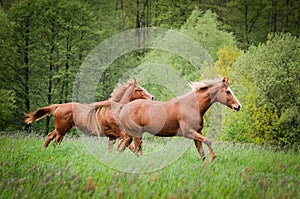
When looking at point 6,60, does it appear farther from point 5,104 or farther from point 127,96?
point 127,96

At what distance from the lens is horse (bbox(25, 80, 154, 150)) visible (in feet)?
38.8

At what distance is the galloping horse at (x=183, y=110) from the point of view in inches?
384

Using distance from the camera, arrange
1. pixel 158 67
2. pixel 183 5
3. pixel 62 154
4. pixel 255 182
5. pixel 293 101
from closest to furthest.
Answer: pixel 255 182 → pixel 62 154 → pixel 293 101 → pixel 158 67 → pixel 183 5

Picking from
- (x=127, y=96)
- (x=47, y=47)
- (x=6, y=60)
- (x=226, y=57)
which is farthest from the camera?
(x=47, y=47)

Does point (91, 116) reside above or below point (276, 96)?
above

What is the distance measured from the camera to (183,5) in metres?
40.6

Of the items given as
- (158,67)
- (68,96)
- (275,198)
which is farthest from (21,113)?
(275,198)

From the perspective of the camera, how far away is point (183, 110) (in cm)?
984

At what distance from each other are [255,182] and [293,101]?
14946 millimetres

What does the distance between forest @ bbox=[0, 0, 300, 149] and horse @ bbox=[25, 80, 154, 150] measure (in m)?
9.00

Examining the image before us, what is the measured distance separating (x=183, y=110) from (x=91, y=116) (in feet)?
10.9

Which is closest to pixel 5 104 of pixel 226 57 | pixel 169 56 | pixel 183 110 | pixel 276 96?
pixel 169 56

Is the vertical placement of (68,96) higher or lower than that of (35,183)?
lower

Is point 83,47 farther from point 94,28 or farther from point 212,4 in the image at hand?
point 212,4
